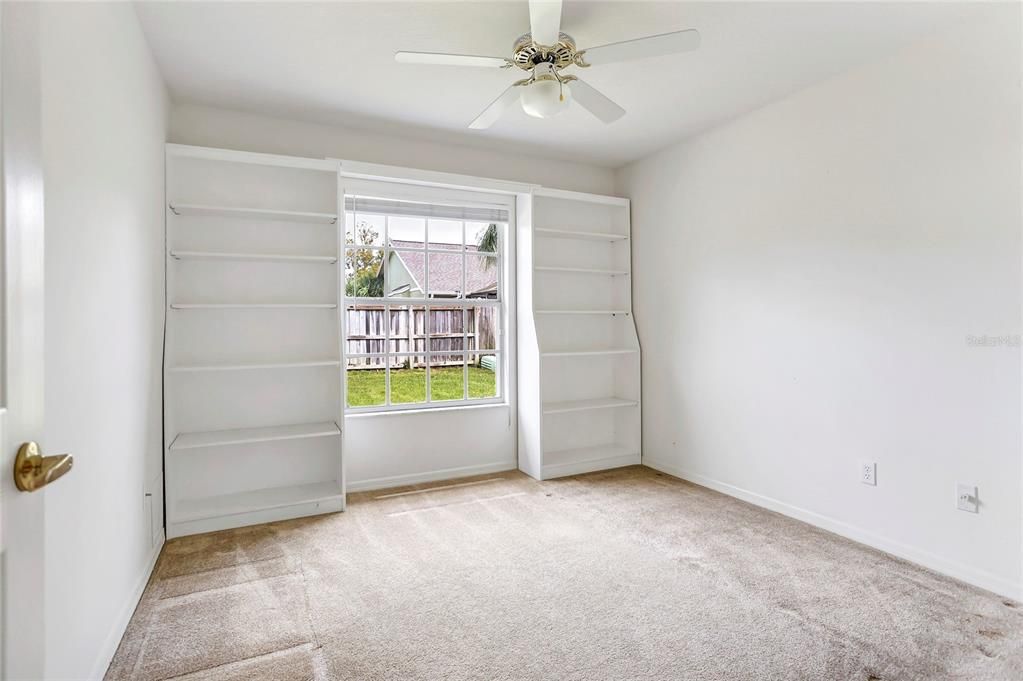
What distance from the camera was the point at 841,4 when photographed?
2287 millimetres

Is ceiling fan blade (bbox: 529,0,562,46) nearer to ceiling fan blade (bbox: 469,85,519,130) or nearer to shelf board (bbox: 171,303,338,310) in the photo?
ceiling fan blade (bbox: 469,85,519,130)

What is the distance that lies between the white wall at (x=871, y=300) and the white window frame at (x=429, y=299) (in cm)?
138

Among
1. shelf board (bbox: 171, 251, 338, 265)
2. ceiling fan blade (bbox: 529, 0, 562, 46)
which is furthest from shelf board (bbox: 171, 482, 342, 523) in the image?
ceiling fan blade (bbox: 529, 0, 562, 46)

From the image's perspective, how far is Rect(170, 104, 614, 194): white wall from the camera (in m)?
3.34

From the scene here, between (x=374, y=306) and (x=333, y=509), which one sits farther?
(x=374, y=306)

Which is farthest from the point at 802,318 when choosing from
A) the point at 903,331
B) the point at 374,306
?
the point at 374,306

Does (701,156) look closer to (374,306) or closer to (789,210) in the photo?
(789,210)

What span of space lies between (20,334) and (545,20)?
1.90 m

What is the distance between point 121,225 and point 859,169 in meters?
3.56

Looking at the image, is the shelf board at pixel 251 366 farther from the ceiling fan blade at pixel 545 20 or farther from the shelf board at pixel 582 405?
the ceiling fan blade at pixel 545 20

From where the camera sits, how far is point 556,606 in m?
2.25

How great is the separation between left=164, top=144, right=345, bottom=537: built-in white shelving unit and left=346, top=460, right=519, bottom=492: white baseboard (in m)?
0.25

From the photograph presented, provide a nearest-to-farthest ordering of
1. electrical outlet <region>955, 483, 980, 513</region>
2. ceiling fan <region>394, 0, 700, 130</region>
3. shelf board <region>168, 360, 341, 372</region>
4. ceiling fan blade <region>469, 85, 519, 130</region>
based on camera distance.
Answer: ceiling fan <region>394, 0, 700, 130</region> < electrical outlet <region>955, 483, 980, 513</region> < ceiling fan blade <region>469, 85, 519, 130</region> < shelf board <region>168, 360, 341, 372</region>

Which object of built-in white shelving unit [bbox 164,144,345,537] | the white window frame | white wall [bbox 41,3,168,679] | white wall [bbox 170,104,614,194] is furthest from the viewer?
the white window frame
